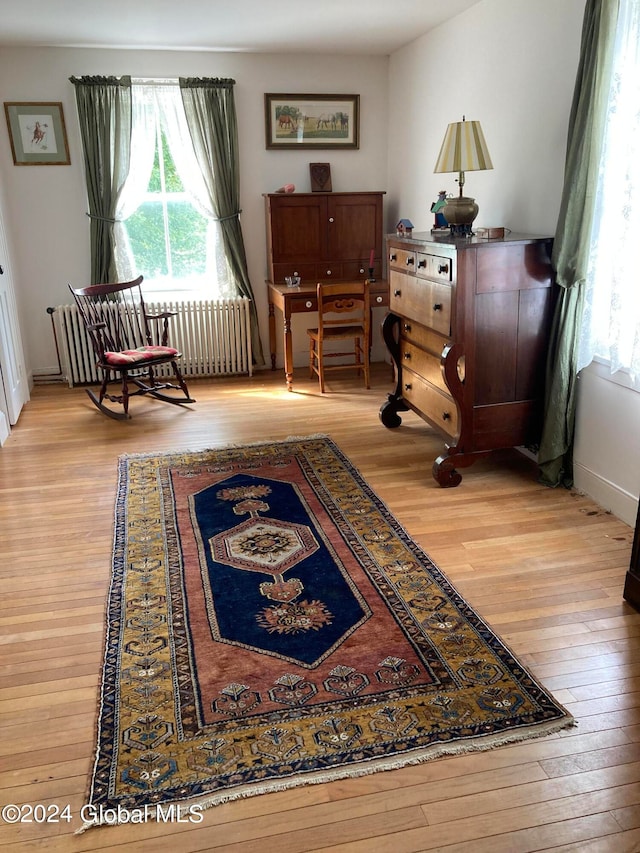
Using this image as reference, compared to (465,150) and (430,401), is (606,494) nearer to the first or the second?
(430,401)

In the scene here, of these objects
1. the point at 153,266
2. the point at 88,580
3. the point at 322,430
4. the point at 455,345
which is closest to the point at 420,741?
the point at 88,580

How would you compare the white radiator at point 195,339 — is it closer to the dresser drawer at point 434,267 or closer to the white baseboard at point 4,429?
the white baseboard at point 4,429

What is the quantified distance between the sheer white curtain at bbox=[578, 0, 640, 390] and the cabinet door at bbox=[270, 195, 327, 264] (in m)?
2.95

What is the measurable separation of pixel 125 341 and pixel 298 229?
5.63ft

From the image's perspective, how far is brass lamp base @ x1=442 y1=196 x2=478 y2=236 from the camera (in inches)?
143

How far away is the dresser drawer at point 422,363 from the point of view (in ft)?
12.3

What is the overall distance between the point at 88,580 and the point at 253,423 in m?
2.07

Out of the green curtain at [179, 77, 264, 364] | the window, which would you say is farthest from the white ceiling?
the window

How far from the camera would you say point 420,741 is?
1.92m

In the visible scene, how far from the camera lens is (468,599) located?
2.61 meters

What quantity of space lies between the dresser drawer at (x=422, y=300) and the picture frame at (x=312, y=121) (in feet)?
6.85

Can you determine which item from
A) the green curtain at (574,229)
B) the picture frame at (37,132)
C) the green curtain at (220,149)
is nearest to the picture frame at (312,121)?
the green curtain at (220,149)

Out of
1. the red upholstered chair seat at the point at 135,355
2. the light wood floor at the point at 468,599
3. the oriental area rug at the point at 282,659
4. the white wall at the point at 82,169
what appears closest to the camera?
the light wood floor at the point at 468,599

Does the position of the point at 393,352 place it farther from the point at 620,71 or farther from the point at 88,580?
the point at 88,580
